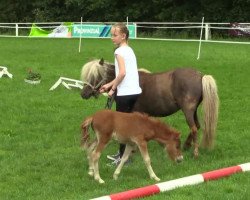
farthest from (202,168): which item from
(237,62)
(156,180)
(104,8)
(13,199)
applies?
(104,8)

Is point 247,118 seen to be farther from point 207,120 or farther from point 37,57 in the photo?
point 37,57

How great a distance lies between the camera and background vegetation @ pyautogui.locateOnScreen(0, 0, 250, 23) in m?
43.4

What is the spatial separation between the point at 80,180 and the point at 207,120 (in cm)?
228

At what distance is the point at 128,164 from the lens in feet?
24.5

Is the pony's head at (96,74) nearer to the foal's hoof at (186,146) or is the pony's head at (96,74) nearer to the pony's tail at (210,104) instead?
the pony's tail at (210,104)

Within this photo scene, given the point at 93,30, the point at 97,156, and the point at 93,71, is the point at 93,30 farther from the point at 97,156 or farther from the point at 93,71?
the point at 97,156

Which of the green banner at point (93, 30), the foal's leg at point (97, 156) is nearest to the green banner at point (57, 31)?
the green banner at point (93, 30)

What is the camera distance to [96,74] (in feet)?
25.6

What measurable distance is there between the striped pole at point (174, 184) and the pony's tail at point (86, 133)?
4.17 ft

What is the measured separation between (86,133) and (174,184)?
4.66 feet

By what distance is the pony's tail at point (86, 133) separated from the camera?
21.6ft

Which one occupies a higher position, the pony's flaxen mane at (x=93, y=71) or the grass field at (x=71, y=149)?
the pony's flaxen mane at (x=93, y=71)

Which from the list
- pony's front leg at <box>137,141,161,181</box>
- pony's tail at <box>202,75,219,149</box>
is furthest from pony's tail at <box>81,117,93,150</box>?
pony's tail at <box>202,75,219,149</box>

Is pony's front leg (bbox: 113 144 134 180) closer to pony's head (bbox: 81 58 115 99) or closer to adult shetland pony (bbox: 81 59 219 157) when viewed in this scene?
adult shetland pony (bbox: 81 59 219 157)
